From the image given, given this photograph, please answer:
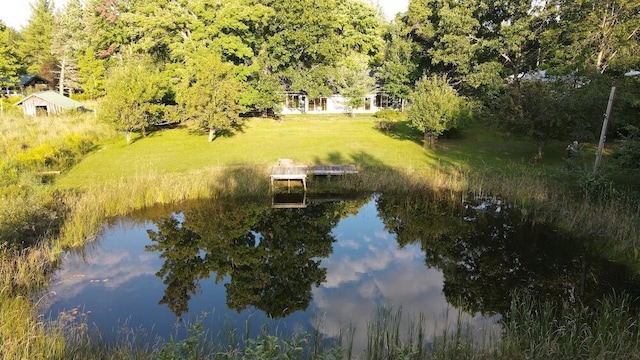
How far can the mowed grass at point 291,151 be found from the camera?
17.8 m

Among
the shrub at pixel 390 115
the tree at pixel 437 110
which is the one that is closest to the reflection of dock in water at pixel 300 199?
the tree at pixel 437 110

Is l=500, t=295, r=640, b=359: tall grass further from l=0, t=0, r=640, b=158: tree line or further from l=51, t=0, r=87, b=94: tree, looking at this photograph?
l=51, t=0, r=87, b=94: tree

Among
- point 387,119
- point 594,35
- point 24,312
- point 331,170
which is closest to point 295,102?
point 387,119

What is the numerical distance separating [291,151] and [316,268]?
12.9 metres

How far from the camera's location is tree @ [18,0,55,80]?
48969 mm

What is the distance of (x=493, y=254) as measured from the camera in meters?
10.4

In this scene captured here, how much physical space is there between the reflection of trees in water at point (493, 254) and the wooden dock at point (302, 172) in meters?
2.09

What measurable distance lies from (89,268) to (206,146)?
15.3m

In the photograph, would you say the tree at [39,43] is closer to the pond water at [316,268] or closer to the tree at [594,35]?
the pond water at [316,268]

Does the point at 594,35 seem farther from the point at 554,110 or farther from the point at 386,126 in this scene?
the point at 386,126

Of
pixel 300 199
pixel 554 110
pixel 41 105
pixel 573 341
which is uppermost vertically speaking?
pixel 554 110

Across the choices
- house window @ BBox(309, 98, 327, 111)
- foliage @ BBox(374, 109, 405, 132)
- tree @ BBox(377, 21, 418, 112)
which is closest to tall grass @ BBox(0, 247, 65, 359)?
foliage @ BBox(374, 109, 405, 132)

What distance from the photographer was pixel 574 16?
81.1ft

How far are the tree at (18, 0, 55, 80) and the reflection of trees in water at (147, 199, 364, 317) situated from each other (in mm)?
47678
